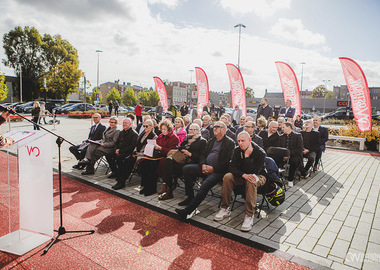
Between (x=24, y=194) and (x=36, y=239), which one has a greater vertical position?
(x=24, y=194)

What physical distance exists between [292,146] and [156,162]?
138 inches

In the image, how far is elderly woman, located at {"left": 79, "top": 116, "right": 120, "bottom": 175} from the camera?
6168 mm

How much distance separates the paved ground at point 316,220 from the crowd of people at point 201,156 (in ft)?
0.83

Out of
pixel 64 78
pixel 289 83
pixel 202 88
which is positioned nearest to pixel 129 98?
pixel 64 78

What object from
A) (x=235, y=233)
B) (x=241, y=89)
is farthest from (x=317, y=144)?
(x=241, y=89)

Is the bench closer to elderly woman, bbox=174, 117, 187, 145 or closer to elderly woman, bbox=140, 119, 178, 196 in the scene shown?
elderly woman, bbox=174, 117, 187, 145

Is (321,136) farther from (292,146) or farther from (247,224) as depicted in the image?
(247,224)

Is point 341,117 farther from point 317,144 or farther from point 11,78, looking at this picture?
point 11,78

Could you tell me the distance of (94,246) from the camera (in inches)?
124

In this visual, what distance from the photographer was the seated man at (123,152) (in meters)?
5.58

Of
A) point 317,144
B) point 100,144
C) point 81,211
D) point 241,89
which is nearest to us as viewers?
point 81,211

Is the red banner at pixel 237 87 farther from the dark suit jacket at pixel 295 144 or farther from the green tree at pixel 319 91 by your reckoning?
the green tree at pixel 319 91

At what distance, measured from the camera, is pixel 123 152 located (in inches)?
230

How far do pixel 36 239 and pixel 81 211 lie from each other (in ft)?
3.34
